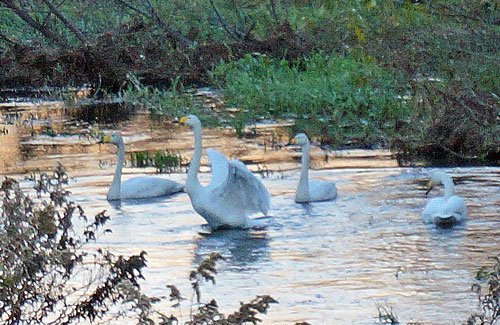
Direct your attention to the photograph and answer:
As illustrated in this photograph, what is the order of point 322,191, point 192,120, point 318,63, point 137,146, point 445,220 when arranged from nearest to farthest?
point 445,220 → point 322,191 → point 192,120 → point 137,146 → point 318,63

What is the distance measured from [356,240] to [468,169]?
148 inches

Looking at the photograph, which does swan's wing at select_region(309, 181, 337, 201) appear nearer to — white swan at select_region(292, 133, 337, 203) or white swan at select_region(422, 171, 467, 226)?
white swan at select_region(292, 133, 337, 203)


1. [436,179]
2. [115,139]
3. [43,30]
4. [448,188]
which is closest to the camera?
[448,188]

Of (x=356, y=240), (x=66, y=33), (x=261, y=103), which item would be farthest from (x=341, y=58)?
(x=356, y=240)

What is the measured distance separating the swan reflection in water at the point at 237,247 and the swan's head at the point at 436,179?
1.85 m

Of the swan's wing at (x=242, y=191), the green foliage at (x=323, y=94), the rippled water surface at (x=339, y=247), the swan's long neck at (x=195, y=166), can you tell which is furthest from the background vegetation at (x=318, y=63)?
the swan's long neck at (x=195, y=166)

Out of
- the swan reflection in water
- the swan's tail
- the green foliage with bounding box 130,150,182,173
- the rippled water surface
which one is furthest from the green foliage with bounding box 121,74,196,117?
the swan's tail

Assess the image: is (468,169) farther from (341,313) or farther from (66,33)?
(66,33)

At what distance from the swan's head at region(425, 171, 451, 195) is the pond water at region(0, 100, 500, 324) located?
0.17 m

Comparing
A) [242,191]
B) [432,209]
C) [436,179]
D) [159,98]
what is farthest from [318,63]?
[432,209]

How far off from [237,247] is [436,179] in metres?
2.47

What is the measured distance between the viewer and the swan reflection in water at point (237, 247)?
10086 millimetres

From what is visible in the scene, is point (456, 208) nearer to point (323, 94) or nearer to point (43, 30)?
point (323, 94)

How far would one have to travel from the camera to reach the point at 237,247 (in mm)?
10812
